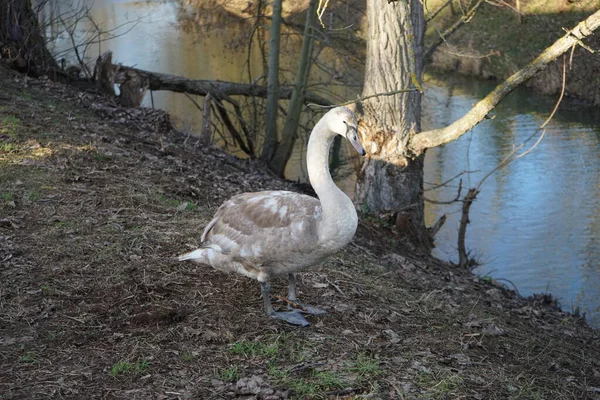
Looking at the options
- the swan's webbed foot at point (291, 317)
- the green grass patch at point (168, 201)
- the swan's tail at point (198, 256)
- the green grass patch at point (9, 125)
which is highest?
the green grass patch at point (9, 125)

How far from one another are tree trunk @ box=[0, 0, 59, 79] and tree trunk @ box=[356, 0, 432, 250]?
22.7 ft

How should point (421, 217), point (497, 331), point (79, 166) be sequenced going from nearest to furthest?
point (497, 331)
point (79, 166)
point (421, 217)

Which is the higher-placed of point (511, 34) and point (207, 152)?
point (511, 34)

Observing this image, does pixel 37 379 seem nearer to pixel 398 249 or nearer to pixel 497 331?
pixel 497 331

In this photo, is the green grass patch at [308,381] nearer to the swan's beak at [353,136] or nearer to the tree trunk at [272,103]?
the swan's beak at [353,136]

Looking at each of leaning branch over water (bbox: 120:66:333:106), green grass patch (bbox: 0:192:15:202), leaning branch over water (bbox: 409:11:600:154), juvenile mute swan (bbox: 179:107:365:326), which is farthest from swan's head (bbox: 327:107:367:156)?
leaning branch over water (bbox: 120:66:333:106)

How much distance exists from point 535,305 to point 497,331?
3131mm

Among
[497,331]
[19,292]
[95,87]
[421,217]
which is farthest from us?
[95,87]

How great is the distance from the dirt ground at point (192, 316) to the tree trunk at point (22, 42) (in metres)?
4.56

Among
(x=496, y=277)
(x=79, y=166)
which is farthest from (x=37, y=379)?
(x=496, y=277)

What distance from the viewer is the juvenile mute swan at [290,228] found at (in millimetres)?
5102

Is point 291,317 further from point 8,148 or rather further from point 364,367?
point 8,148

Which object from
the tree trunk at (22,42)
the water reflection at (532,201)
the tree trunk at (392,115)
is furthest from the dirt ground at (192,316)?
the tree trunk at (22,42)

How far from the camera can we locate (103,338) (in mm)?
5121
